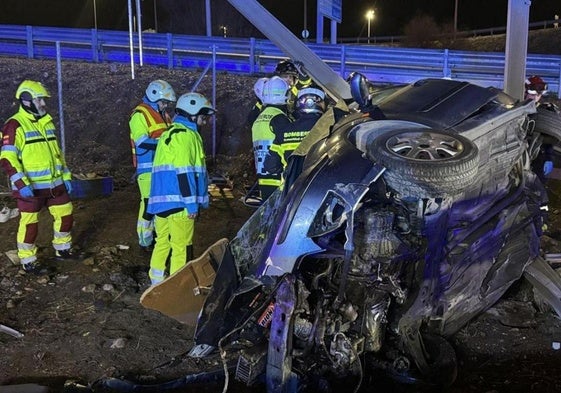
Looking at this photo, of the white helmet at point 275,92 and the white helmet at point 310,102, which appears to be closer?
the white helmet at point 310,102

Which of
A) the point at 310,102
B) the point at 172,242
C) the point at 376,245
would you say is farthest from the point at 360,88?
the point at 172,242

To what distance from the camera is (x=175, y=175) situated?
16.8ft

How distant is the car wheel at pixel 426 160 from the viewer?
10.2ft

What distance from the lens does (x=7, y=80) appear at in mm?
15547

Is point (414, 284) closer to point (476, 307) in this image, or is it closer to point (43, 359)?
point (476, 307)

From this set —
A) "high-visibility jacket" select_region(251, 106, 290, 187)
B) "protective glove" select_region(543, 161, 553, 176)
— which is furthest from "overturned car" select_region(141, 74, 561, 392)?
"high-visibility jacket" select_region(251, 106, 290, 187)

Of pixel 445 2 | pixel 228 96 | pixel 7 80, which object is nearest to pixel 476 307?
pixel 228 96

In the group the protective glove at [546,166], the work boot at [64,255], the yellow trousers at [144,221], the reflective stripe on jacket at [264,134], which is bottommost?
the work boot at [64,255]

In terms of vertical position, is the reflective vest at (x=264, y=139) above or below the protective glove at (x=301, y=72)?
below

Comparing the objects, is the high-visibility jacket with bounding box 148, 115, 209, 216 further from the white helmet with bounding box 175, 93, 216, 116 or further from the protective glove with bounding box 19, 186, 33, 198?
the protective glove with bounding box 19, 186, 33, 198

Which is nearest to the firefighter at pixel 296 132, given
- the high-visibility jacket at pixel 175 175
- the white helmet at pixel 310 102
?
the white helmet at pixel 310 102

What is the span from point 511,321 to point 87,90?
40.5 feet

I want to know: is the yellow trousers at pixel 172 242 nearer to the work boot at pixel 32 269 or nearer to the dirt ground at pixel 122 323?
the dirt ground at pixel 122 323

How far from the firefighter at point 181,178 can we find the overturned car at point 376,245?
1.27 metres
